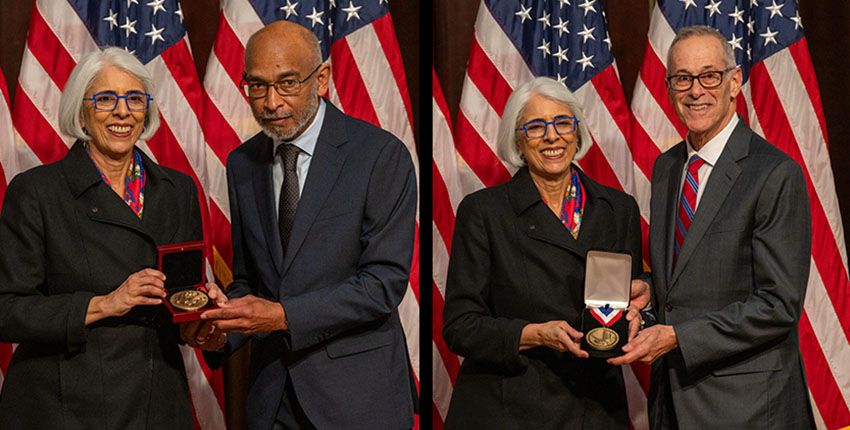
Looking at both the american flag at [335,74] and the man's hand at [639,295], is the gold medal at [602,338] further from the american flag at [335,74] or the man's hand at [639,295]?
the american flag at [335,74]

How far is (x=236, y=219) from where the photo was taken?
2.78m

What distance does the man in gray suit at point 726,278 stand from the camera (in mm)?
2545

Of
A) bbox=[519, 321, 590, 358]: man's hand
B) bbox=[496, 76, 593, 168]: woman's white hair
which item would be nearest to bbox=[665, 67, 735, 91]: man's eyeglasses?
bbox=[496, 76, 593, 168]: woman's white hair

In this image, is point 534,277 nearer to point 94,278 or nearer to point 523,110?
point 523,110

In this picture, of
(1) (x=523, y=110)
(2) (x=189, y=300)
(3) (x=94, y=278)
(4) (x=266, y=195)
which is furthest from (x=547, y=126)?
→ (3) (x=94, y=278)

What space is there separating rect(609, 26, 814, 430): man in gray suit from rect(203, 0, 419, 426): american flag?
1273 millimetres

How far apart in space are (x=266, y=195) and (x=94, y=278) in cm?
55

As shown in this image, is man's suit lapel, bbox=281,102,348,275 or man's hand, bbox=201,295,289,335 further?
man's suit lapel, bbox=281,102,348,275

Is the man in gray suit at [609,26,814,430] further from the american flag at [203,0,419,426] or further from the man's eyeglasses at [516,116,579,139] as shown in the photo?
the american flag at [203,0,419,426]

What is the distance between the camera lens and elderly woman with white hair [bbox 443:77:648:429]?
108 inches

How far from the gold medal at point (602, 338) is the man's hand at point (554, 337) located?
0.10 ft

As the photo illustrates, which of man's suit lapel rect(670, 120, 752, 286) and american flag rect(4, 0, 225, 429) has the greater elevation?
american flag rect(4, 0, 225, 429)

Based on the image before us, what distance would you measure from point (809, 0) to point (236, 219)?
8.94 feet

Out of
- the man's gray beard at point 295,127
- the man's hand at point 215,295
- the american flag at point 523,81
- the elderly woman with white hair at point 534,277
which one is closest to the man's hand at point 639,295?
the elderly woman with white hair at point 534,277
